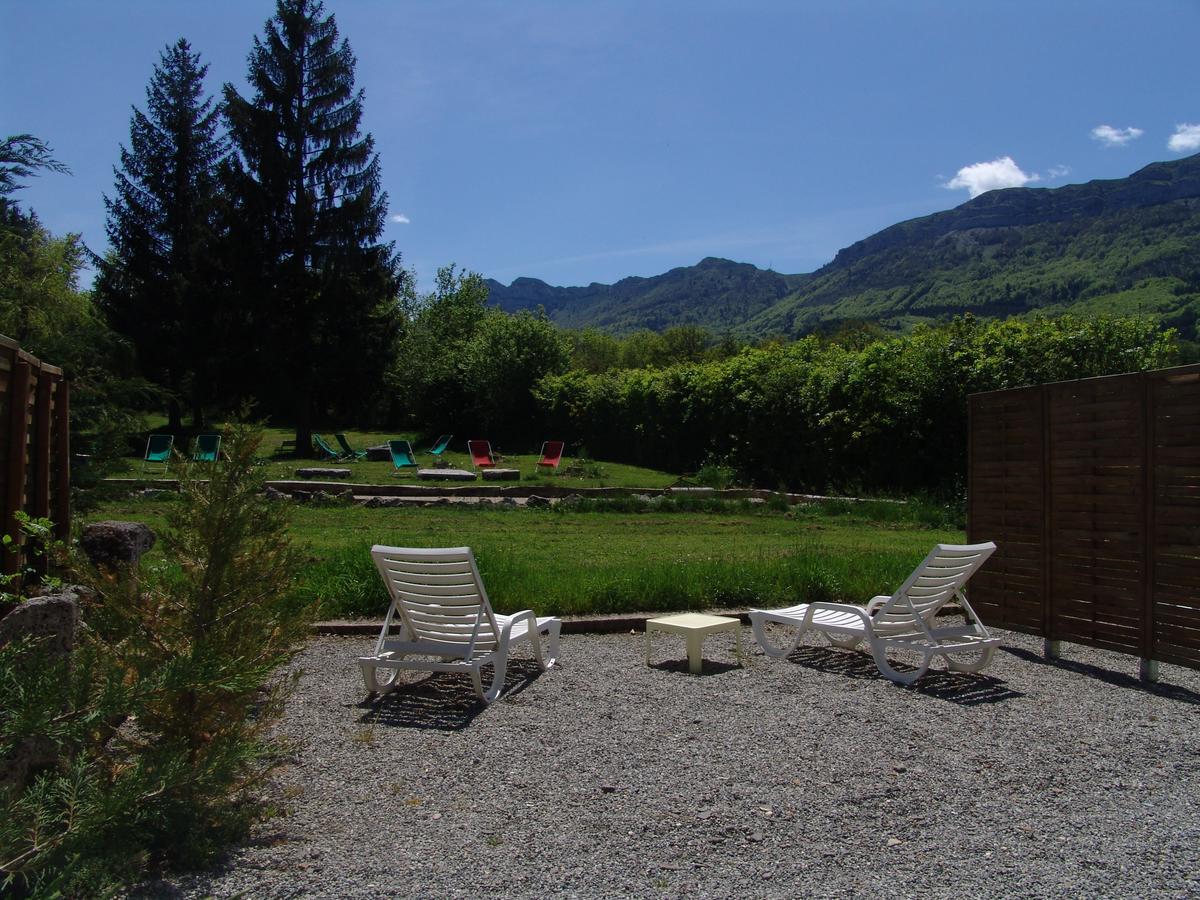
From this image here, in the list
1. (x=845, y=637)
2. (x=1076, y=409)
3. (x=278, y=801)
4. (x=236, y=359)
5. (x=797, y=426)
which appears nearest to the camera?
(x=278, y=801)

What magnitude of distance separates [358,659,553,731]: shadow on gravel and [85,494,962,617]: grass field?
108 centimetres

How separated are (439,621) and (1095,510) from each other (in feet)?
14.3

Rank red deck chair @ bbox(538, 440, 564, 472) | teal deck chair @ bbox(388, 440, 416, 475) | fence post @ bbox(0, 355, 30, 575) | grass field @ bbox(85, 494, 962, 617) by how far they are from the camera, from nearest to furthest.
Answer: fence post @ bbox(0, 355, 30, 575) → grass field @ bbox(85, 494, 962, 617) → teal deck chair @ bbox(388, 440, 416, 475) → red deck chair @ bbox(538, 440, 564, 472)

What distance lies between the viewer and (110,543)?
19.0ft

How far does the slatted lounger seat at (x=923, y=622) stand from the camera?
591 cm

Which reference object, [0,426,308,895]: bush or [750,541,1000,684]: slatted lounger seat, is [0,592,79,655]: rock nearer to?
[0,426,308,895]: bush

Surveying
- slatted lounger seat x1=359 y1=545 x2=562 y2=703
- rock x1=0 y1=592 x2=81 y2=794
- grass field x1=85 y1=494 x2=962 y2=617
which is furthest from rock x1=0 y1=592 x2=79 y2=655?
slatted lounger seat x1=359 y1=545 x2=562 y2=703

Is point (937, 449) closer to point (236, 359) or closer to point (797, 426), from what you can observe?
point (797, 426)

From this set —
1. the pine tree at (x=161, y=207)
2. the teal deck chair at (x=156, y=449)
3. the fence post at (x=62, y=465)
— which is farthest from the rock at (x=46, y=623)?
the pine tree at (x=161, y=207)

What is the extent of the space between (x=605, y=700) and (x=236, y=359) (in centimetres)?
2593

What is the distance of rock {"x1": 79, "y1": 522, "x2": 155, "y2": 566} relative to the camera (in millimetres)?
5730

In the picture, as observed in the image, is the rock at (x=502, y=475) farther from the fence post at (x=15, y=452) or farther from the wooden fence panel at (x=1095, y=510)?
the fence post at (x=15, y=452)

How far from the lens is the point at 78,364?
314 inches

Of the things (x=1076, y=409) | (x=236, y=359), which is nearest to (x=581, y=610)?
(x=1076, y=409)
